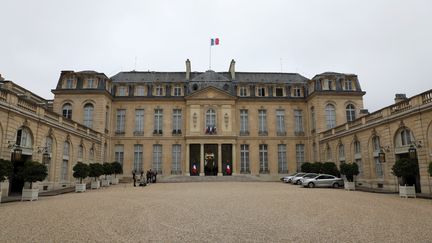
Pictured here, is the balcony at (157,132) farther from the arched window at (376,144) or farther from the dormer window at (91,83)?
the arched window at (376,144)

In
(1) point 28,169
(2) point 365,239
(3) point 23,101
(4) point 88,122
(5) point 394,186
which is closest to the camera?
(2) point 365,239

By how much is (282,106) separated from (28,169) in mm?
26846

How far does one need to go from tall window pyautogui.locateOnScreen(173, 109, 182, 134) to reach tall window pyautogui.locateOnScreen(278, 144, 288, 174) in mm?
11203

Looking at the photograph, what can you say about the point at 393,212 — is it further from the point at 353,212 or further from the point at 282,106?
the point at 282,106

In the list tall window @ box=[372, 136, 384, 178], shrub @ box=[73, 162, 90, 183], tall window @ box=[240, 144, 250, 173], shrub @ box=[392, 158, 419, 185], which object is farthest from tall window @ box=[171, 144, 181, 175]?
shrub @ box=[392, 158, 419, 185]

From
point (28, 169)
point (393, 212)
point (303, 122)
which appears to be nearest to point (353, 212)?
point (393, 212)

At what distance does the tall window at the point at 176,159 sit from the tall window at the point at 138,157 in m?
3.42

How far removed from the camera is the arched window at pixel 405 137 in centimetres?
1839

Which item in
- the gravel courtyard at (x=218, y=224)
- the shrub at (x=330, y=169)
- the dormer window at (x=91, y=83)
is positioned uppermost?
the dormer window at (x=91, y=83)

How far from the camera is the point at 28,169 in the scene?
1475 cm

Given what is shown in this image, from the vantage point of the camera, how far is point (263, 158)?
3500cm

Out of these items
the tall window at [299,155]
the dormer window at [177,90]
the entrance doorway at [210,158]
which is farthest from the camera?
the entrance doorway at [210,158]

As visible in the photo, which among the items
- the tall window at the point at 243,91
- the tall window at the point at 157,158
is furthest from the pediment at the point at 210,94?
the tall window at the point at 157,158

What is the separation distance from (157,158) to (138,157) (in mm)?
2037
